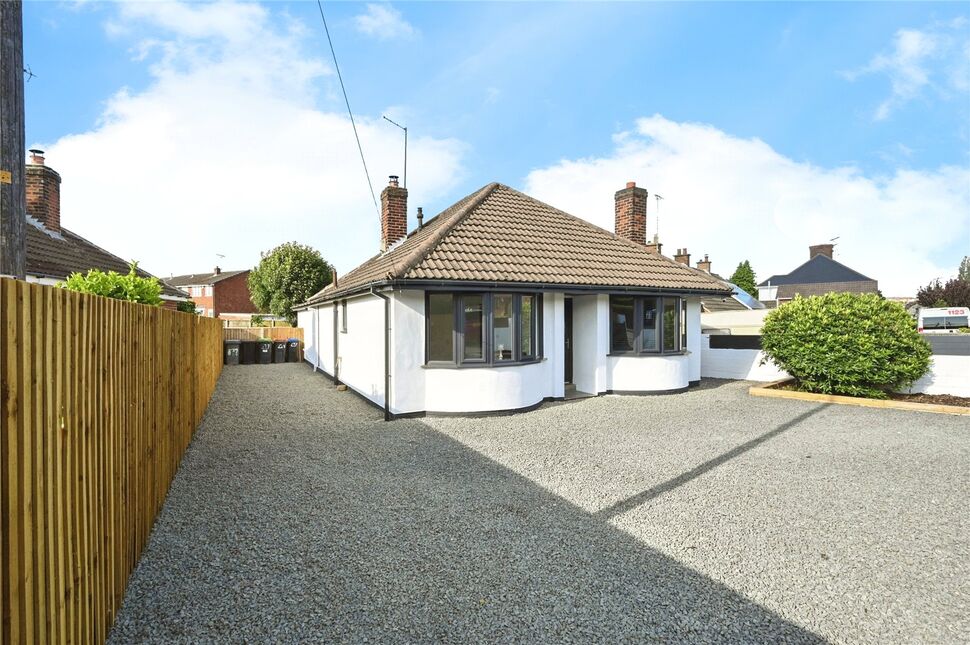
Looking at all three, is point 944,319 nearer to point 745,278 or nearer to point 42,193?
point 745,278

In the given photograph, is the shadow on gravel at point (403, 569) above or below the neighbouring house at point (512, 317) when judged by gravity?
below

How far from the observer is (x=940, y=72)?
10703 millimetres

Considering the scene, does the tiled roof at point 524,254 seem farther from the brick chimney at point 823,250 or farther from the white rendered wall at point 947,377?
the brick chimney at point 823,250

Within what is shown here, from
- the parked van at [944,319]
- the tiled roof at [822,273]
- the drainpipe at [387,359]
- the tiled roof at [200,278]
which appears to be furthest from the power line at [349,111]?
the tiled roof at [822,273]

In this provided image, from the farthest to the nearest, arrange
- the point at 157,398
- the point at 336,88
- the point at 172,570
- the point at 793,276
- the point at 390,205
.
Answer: the point at 793,276 < the point at 390,205 < the point at 336,88 < the point at 157,398 < the point at 172,570

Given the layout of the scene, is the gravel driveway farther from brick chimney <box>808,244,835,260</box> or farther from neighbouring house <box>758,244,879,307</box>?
brick chimney <box>808,244,835,260</box>

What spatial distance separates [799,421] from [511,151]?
11765 millimetres

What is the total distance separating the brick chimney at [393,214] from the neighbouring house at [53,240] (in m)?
7.05

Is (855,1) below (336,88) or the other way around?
the other way around

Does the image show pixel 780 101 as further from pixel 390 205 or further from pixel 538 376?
pixel 390 205

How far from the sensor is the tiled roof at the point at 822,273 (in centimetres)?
4853

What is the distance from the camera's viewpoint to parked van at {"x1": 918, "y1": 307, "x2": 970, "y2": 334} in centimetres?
3033

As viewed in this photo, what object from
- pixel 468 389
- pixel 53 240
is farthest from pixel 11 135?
pixel 53 240

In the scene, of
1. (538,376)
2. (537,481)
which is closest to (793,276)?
(538,376)
